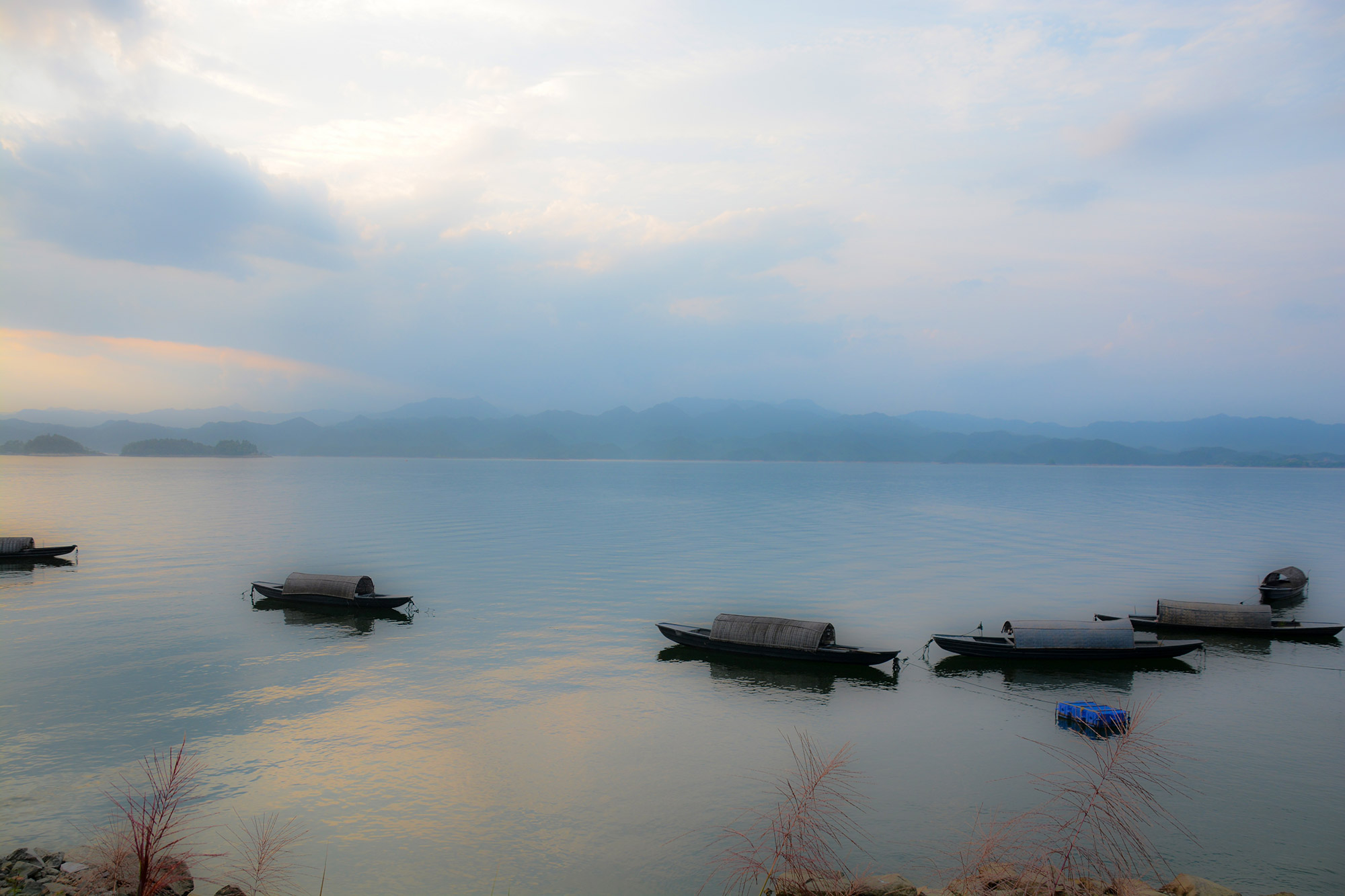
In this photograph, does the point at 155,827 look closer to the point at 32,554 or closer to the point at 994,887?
the point at 994,887

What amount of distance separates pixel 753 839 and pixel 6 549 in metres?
71.2

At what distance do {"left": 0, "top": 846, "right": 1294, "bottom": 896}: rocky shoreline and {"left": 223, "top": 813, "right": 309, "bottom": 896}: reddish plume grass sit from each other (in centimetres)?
76

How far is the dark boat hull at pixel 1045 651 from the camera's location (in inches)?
1390

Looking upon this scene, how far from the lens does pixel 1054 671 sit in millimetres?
34750

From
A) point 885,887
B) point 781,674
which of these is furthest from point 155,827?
point 781,674

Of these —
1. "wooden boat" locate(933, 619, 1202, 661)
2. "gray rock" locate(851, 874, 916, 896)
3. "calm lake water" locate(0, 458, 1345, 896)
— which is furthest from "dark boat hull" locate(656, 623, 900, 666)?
"gray rock" locate(851, 874, 916, 896)

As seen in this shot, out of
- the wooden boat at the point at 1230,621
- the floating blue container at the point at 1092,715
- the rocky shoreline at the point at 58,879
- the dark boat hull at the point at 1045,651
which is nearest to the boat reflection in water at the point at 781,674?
the dark boat hull at the point at 1045,651

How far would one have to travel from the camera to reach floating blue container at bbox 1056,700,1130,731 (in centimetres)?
2522

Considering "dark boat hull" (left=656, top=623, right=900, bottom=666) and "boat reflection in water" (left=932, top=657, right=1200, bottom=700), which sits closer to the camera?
"boat reflection in water" (left=932, top=657, right=1200, bottom=700)


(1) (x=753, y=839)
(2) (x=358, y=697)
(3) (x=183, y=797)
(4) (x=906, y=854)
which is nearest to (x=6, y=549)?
(2) (x=358, y=697)

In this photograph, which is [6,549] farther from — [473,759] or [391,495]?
[391,495]

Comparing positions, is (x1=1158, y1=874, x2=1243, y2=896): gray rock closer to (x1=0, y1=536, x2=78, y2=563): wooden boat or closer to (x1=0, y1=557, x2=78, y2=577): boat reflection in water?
(x1=0, y1=536, x2=78, y2=563): wooden boat

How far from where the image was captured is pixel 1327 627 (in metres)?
41.5

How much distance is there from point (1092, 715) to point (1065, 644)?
1033 cm
